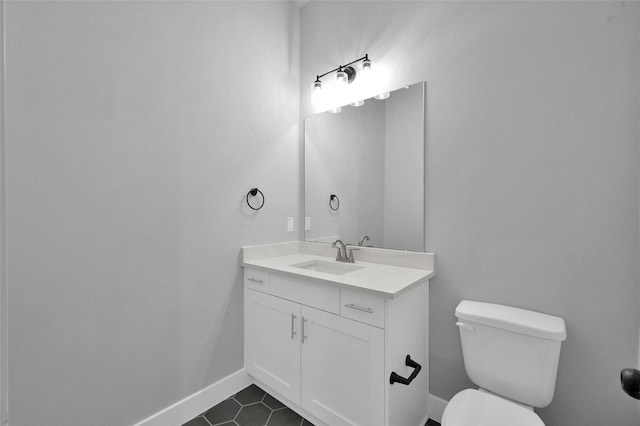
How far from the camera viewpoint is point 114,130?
1.48m

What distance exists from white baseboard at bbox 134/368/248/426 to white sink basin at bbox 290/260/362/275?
0.80m

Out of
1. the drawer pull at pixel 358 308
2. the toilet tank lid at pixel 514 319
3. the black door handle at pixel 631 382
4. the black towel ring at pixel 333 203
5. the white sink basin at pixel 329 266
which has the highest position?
the black towel ring at pixel 333 203

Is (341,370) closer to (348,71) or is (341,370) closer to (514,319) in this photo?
(514,319)

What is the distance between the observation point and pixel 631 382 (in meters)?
0.75

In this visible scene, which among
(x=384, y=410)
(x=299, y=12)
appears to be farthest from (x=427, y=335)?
(x=299, y=12)

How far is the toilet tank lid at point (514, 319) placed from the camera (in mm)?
1281

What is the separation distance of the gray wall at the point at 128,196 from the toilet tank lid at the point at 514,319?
1377 mm

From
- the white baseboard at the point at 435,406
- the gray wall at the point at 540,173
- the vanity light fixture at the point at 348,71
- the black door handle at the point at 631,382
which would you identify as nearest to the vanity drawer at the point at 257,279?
the gray wall at the point at 540,173

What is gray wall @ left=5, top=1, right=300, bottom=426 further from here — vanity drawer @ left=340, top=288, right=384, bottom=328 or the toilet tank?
the toilet tank

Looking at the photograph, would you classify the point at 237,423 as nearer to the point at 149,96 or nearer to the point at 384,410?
the point at 384,410

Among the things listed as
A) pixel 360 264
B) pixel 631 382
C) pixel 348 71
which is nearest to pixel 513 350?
pixel 631 382

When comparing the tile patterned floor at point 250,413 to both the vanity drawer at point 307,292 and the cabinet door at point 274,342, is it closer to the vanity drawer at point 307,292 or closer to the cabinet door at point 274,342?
the cabinet door at point 274,342

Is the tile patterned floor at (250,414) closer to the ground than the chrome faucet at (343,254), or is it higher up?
closer to the ground

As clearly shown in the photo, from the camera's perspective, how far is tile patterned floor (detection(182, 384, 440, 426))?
1.71 meters
